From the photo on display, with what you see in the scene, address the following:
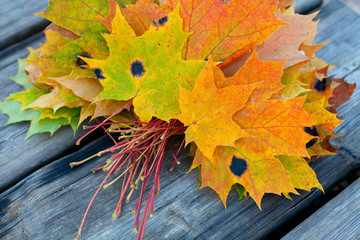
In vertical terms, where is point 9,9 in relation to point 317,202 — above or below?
above

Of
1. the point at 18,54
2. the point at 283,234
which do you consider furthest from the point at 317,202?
the point at 18,54

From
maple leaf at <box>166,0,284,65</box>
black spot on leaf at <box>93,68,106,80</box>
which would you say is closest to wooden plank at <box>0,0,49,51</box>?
black spot on leaf at <box>93,68,106,80</box>

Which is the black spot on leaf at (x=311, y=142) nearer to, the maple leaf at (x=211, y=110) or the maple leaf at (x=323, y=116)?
the maple leaf at (x=323, y=116)

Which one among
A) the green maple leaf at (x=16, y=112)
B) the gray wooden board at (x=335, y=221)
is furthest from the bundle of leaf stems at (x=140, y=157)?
the gray wooden board at (x=335, y=221)

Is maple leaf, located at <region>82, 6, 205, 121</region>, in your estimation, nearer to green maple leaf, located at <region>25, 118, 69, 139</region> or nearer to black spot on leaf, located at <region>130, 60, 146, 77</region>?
black spot on leaf, located at <region>130, 60, 146, 77</region>

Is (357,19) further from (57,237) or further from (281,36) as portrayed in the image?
(57,237)

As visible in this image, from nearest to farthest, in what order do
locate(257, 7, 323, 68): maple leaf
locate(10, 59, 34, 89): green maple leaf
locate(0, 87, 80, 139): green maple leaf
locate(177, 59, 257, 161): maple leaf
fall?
locate(177, 59, 257, 161): maple leaf
locate(257, 7, 323, 68): maple leaf
locate(0, 87, 80, 139): green maple leaf
locate(10, 59, 34, 89): green maple leaf
